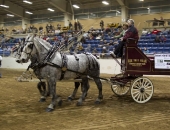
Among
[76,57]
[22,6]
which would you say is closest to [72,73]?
[76,57]

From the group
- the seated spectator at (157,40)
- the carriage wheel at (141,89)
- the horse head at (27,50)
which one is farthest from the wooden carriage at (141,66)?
the seated spectator at (157,40)

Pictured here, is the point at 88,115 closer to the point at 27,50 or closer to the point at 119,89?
Answer: the point at 27,50

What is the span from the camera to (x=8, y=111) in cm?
579

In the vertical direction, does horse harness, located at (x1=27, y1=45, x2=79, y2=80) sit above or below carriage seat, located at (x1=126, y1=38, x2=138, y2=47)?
below

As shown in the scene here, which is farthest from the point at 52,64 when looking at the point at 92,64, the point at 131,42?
the point at 131,42

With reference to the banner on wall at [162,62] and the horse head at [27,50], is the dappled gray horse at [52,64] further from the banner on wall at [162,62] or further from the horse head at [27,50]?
the banner on wall at [162,62]

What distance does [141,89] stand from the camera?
664 centimetres

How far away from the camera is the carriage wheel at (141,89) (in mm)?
6639

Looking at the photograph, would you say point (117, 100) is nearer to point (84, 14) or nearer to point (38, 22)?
point (84, 14)

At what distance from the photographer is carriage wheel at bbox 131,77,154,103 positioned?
664cm

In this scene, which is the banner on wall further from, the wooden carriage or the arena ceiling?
the arena ceiling

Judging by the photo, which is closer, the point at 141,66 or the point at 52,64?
the point at 52,64

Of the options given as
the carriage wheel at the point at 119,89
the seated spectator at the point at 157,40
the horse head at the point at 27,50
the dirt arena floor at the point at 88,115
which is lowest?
the dirt arena floor at the point at 88,115

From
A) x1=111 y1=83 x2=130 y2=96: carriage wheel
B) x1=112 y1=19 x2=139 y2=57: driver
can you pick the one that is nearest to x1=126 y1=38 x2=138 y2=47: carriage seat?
x1=112 y1=19 x2=139 y2=57: driver
